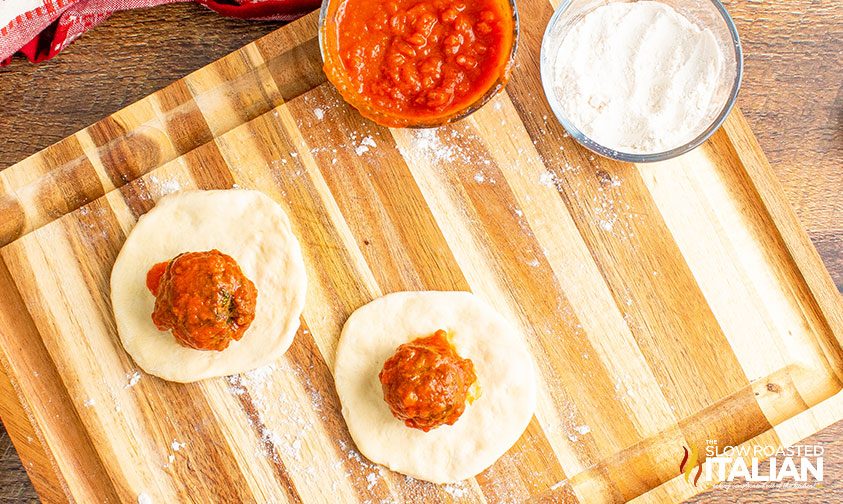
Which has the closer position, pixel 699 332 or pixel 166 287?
pixel 166 287

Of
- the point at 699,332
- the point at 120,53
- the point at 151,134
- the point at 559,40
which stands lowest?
the point at 699,332

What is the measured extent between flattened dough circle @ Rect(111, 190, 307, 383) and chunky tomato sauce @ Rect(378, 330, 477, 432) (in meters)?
0.54

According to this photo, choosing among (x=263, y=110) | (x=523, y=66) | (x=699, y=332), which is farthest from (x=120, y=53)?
(x=699, y=332)

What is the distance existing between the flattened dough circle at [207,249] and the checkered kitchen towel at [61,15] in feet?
2.81

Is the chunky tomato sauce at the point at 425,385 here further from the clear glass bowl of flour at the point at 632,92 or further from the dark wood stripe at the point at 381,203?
the clear glass bowl of flour at the point at 632,92

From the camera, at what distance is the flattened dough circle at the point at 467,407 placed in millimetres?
3039

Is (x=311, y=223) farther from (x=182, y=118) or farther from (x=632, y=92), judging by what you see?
(x=632, y=92)

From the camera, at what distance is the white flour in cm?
303

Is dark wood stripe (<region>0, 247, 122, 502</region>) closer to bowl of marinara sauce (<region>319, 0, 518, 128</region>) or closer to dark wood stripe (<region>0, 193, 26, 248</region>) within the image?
dark wood stripe (<region>0, 193, 26, 248</region>)

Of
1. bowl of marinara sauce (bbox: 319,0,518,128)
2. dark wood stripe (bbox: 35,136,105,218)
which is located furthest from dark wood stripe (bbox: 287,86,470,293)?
dark wood stripe (bbox: 35,136,105,218)

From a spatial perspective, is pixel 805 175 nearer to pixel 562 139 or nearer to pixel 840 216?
pixel 840 216

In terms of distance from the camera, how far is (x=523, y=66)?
10.6ft

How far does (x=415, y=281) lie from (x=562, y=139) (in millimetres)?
919

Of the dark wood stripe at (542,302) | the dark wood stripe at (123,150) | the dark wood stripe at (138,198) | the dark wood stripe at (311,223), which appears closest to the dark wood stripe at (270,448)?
the dark wood stripe at (311,223)
